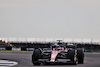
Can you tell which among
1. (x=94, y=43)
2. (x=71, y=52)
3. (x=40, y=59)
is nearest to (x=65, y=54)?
(x=71, y=52)

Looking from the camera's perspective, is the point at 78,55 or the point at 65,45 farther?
the point at 65,45

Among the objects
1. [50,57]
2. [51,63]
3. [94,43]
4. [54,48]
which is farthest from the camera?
[94,43]

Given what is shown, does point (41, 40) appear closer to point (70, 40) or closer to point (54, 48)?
point (70, 40)

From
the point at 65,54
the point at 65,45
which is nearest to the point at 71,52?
the point at 65,54

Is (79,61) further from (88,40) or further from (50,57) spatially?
(88,40)

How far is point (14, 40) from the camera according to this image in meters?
69.4

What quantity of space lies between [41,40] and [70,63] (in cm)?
5427

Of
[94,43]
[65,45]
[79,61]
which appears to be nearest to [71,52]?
[79,61]

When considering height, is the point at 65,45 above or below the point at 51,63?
above

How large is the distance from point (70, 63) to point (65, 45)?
195 cm

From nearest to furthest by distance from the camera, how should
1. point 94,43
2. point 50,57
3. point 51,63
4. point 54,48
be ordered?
1. point 50,57
2. point 51,63
3. point 54,48
4. point 94,43

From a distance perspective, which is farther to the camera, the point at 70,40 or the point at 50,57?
the point at 70,40

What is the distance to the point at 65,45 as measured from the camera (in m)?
16.3

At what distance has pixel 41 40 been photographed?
68.8 m
